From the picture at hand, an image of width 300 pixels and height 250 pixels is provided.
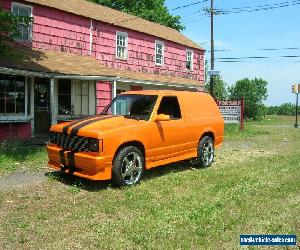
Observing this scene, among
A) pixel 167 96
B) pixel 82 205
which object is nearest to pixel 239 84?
pixel 167 96

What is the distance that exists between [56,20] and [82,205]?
12531 mm

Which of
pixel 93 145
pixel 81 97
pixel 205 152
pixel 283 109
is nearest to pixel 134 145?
pixel 93 145

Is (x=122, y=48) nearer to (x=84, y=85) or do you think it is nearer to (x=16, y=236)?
(x=84, y=85)

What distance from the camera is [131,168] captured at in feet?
25.5

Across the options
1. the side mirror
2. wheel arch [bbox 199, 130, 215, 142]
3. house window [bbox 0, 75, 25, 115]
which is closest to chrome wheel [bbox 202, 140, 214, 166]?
wheel arch [bbox 199, 130, 215, 142]

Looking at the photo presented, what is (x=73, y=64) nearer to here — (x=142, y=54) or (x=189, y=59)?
(x=142, y=54)

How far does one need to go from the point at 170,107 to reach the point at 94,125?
2254 mm

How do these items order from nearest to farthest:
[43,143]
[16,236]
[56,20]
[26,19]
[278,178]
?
[16,236] < [278,178] < [26,19] < [43,143] < [56,20]

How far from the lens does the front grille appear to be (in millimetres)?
7380

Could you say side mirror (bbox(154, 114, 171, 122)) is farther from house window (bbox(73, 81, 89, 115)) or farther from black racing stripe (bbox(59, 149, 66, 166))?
house window (bbox(73, 81, 89, 115))

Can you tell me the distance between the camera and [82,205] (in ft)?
21.2

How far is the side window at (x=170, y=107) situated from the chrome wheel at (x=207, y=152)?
1.43m

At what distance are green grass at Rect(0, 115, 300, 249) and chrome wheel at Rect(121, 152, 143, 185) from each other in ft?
0.81

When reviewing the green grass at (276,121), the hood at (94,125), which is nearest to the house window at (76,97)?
the hood at (94,125)
